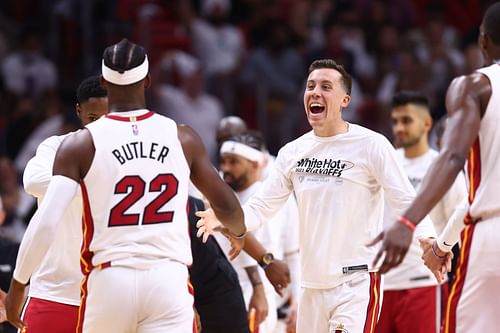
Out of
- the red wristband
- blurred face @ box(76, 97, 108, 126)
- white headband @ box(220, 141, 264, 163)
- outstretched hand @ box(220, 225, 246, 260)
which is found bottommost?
outstretched hand @ box(220, 225, 246, 260)

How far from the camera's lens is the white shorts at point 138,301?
5305 millimetres

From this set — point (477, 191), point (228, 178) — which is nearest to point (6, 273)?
point (228, 178)

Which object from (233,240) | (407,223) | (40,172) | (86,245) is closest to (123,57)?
(86,245)

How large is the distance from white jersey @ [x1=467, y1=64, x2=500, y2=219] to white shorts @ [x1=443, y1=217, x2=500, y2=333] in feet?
0.26

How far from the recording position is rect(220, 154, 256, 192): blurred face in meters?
8.91

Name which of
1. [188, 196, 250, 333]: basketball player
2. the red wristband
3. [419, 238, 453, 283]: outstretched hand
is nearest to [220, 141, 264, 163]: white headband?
[188, 196, 250, 333]: basketball player

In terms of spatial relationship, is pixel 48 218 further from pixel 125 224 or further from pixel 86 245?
pixel 125 224

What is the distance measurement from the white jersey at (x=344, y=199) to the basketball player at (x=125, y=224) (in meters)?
1.45

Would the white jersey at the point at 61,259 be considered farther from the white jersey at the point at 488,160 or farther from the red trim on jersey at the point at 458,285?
the white jersey at the point at 488,160

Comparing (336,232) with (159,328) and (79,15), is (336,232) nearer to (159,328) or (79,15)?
(159,328)

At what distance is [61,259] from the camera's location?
6.43 meters

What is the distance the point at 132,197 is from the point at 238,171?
3.61 meters

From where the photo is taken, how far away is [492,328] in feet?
17.2

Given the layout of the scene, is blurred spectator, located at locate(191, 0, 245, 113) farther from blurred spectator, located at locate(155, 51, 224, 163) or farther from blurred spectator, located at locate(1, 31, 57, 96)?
blurred spectator, located at locate(1, 31, 57, 96)
